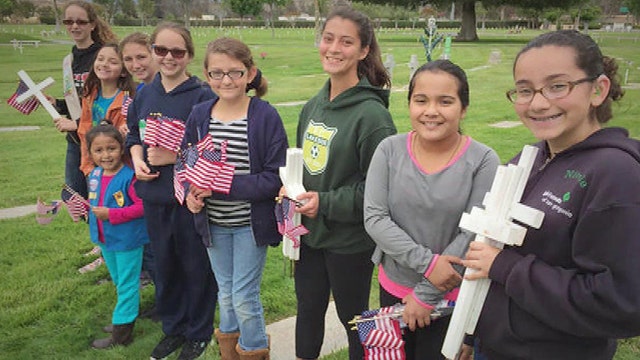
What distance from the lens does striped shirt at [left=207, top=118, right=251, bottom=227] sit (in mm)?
2781

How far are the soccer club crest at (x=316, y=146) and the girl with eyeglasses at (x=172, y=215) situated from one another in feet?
2.53

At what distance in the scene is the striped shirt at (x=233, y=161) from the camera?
2781 mm

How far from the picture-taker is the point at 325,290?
278 cm

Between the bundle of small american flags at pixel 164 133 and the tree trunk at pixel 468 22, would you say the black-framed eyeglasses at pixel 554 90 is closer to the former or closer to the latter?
the bundle of small american flags at pixel 164 133

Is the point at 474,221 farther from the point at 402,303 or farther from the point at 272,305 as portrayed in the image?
the point at 272,305

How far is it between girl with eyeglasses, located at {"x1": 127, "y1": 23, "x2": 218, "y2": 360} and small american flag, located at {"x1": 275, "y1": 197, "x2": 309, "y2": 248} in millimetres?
A: 510

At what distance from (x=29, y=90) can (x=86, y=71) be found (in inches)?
19.8

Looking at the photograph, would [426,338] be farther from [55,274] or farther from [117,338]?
[55,274]

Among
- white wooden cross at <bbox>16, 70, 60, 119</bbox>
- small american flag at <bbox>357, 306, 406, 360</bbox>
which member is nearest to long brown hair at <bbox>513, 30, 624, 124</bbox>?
small american flag at <bbox>357, 306, 406, 360</bbox>

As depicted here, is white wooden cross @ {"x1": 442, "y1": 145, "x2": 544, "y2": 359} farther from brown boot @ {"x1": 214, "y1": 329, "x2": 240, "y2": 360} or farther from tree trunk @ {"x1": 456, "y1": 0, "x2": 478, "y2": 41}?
tree trunk @ {"x1": 456, "y1": 0, "x2": 478, "y2": 41}

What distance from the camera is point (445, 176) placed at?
2117mm

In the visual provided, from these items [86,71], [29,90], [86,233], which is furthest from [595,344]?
[86,233]

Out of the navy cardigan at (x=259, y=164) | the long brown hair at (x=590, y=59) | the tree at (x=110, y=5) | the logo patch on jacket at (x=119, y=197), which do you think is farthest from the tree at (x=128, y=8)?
the long brown hair at (x=590, y=59)

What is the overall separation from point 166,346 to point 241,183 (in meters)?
1.37
